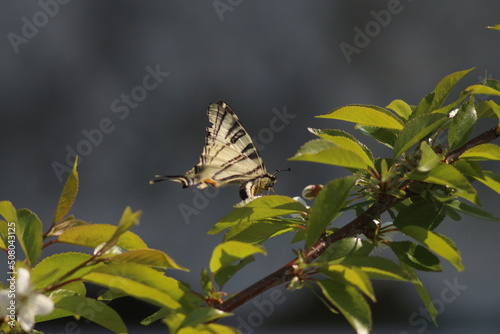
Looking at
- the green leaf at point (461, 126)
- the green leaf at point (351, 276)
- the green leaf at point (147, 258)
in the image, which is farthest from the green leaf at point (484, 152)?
the green leaf at point (147, 258)

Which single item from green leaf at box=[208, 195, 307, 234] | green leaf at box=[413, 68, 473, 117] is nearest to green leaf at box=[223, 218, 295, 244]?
green leaf at box=[208, 195, 307, 234]

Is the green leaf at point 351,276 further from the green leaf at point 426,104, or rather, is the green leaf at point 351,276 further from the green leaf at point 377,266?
the green leaf at point 426,104

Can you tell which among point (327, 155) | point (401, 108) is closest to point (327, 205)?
point (327, 155)

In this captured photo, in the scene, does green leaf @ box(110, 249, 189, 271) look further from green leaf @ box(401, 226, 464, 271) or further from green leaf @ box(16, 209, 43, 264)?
green leaf @ box(401, 226, 464, 271)

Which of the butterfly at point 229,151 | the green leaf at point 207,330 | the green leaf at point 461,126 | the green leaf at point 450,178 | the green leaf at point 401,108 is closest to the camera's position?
the green leaf at point 207,330

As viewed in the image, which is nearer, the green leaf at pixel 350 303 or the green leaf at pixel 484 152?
the green leaf at pixel 350 303

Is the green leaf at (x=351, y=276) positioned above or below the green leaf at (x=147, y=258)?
below

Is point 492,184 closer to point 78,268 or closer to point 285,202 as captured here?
point 285,202

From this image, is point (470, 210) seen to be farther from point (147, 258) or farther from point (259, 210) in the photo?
point (147, 258)
